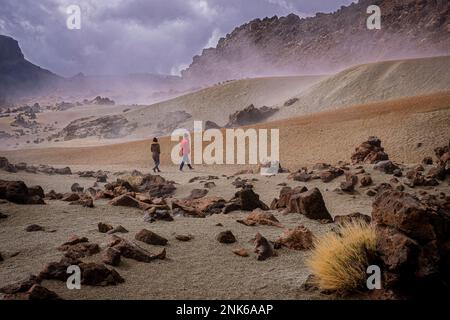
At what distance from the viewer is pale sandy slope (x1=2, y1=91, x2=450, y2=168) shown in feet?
62.6

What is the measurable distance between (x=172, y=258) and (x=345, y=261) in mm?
2377

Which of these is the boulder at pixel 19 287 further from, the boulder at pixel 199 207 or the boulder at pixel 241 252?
the boulder at pixel 199 207

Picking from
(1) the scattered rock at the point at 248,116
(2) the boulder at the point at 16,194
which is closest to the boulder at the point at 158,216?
(2) the boulder at the point at 16,194

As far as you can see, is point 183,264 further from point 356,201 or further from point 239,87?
point 239,87

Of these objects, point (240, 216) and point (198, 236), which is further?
point (240, 216)

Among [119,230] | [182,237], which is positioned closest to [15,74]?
[119,230]

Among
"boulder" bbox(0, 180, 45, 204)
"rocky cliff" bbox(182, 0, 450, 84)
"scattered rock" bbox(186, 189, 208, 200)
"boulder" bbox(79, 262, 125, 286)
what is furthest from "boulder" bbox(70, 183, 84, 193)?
"rocky cliff" bbox(182, 0, 450, 84)

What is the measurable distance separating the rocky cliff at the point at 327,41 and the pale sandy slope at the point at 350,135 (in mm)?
78243

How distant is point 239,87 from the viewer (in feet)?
195

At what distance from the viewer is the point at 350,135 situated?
22.0m

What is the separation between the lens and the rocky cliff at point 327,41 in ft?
324

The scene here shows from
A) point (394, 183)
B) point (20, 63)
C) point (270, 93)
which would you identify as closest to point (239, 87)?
point (270, 93)

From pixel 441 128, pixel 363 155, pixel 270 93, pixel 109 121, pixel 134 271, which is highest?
pixel 270 93

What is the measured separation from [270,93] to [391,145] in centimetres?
3889
